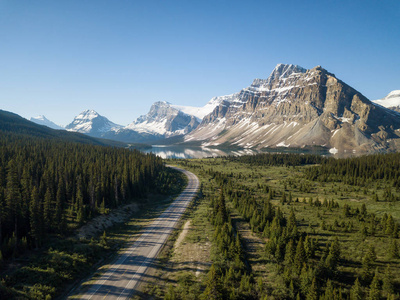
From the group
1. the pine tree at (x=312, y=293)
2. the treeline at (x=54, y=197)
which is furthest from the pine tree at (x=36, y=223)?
the pine tree at (x=312, y=293)

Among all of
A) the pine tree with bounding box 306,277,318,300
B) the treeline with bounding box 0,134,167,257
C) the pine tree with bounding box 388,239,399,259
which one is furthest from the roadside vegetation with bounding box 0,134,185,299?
the pine tree with bounding box 388,239,399,259

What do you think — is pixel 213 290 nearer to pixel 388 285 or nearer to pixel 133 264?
pixel 133 264

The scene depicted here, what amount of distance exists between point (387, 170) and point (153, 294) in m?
120

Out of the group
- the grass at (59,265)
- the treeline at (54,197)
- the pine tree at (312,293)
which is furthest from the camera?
the treeline at (54,197)

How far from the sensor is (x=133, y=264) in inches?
1478

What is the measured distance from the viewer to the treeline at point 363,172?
317 ft

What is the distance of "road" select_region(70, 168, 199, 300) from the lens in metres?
30.6

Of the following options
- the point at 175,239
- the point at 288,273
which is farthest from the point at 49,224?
the point at 288,273

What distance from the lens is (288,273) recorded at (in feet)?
103

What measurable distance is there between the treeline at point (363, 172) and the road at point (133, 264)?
85.1 metres

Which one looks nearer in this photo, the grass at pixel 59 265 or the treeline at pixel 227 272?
the treeline at pixel 227 272

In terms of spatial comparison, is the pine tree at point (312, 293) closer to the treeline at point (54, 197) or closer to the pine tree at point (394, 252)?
the pine tree at point (394, 252)

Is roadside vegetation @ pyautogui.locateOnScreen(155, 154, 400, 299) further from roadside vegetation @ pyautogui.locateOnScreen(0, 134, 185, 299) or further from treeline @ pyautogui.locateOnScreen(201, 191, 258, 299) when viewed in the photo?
roadside vegetation @ pyautogui.locateOnScreen(0, 134, 185, 299)

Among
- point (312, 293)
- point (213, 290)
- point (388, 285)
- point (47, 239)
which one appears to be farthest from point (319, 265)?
point (47, 239)
